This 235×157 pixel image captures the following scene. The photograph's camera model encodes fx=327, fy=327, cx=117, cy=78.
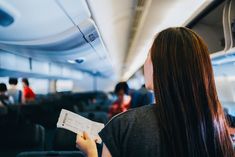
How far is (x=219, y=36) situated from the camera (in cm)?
438

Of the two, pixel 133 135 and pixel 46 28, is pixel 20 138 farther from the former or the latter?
pixel 133 135

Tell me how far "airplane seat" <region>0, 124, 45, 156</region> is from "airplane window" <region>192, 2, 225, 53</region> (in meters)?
2.58

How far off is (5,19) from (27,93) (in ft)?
5.27

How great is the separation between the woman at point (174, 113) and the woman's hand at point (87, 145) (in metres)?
0.23

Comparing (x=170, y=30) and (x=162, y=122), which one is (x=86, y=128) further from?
(x=170, y=30)

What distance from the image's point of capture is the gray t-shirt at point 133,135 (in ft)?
3.86

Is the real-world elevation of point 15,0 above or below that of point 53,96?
above

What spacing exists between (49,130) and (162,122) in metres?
3.18

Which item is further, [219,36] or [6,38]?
[219,36]

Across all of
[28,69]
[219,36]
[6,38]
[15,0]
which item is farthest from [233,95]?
[15,0]

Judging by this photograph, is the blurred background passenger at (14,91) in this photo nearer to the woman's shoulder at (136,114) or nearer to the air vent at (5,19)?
the air vent at (5,19)

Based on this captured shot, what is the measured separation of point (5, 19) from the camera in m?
2.11

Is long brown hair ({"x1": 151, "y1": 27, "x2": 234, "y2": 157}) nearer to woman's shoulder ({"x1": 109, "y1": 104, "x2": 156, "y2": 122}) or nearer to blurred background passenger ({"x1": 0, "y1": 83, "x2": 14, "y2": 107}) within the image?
woman's shoulder ({"x1": 109, "y1": 104, "x2": 156, "y2": 122})

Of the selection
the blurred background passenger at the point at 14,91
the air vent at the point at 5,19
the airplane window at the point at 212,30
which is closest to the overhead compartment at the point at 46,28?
the air vent at the point at 5,19
